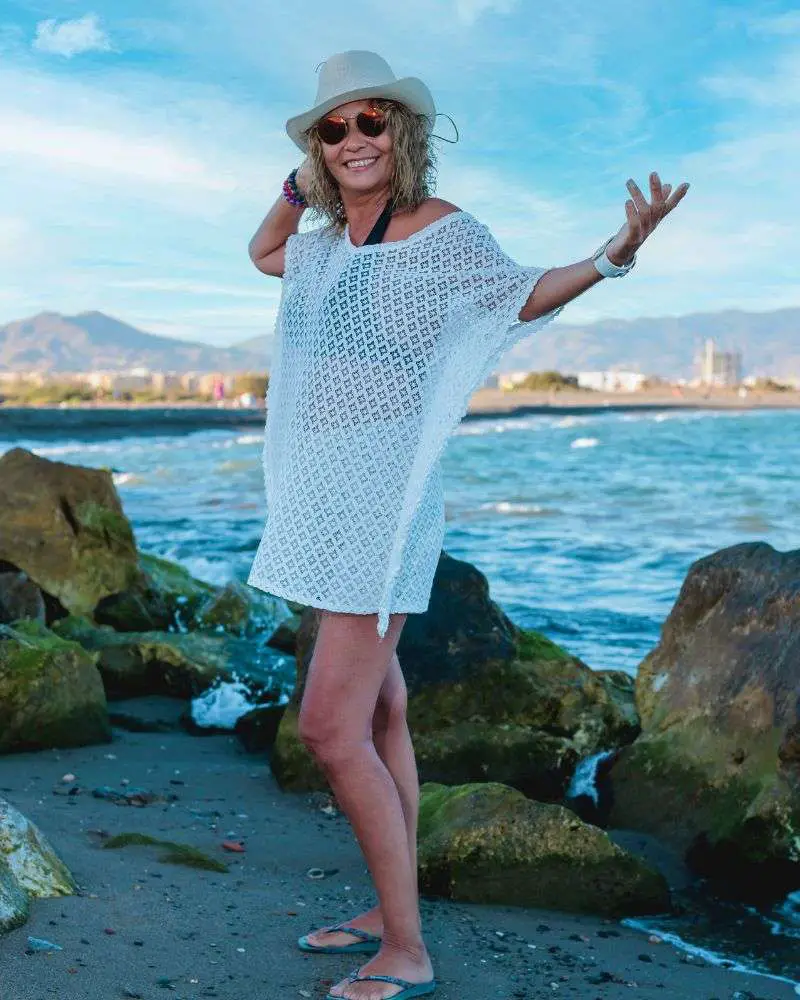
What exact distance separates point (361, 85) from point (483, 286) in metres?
0.60

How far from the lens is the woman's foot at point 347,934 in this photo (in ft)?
12.1

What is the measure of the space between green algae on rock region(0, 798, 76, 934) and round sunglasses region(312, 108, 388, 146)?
215 centimetres

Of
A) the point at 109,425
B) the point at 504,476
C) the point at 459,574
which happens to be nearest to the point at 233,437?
the point at 109,425

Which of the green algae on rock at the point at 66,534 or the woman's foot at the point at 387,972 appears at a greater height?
the green algae on rock at the point at 66,534

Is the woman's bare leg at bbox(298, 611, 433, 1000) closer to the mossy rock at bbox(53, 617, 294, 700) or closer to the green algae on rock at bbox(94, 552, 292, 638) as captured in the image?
the mossy rock at bbox(53, 617, 294, 700)

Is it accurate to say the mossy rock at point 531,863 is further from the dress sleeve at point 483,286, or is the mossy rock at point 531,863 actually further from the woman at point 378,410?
the dress sleeve at point 483,286

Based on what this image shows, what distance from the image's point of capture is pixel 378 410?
3287 mm

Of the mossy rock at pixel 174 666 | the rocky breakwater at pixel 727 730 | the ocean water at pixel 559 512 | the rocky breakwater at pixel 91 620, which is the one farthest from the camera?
the ocean water at pixel 559 512

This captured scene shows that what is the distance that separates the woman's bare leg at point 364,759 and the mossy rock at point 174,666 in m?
4.30

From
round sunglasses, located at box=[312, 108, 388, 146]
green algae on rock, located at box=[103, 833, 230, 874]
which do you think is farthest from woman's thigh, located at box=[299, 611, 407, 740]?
green algae on rock, located at box=[103, 833, 230, 874]

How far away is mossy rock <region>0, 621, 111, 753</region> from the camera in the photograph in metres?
6.05

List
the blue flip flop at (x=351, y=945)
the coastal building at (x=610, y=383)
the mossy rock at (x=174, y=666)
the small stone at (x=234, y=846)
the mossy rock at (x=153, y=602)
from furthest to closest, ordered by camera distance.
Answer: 1. the coastal building at (x=610, y=383)
2. the mossy rock at (x=153, y=602)
3. the mossy rock at (x=174, y=666)
4. the small stone at (x=234, y=846)
5. the blue flip flop at (x=351, y=945)

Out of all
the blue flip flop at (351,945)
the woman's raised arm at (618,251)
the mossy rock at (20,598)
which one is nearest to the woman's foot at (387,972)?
the blue flip flop at (351,945)

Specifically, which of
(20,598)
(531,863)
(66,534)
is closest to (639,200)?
(531,863)
